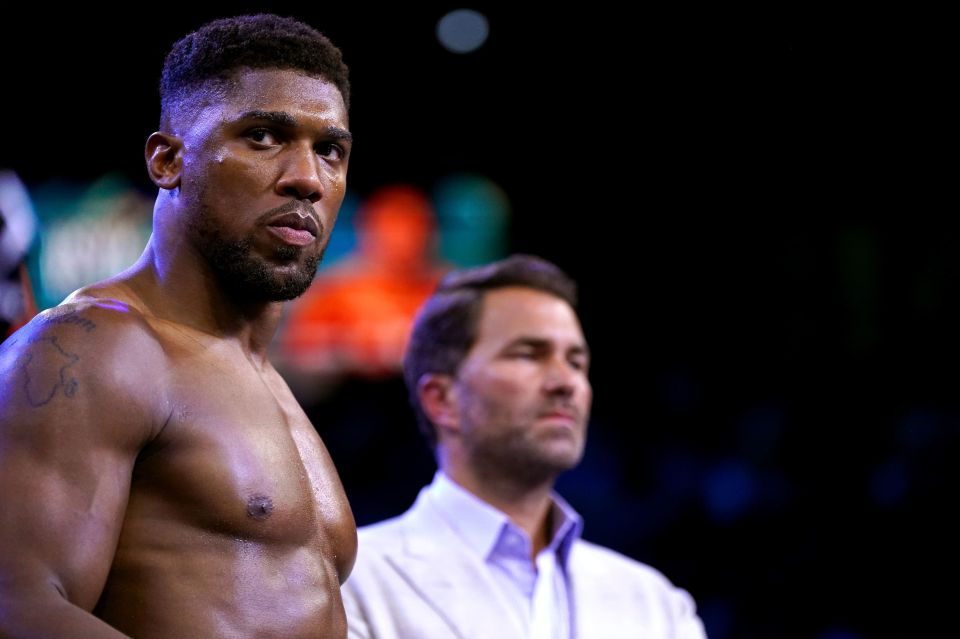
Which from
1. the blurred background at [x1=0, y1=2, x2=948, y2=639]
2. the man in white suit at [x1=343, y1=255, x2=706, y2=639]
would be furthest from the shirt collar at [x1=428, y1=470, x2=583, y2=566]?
the blurred background at [x1=0, y1=2, x2=948, y2=639]

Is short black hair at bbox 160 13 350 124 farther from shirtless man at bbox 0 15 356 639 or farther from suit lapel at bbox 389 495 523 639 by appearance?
suit lapel at bbox 389 495 523 639

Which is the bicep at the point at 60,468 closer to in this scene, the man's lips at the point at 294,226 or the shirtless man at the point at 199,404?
the shirtless man at the point at 199,404

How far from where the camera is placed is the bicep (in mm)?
1040

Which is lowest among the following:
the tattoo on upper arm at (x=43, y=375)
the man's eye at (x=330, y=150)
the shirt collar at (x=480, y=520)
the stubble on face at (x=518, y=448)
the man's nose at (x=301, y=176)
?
the shirt collar at (x=480, y=520)

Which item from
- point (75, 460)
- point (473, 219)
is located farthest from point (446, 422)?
point (473, 219)

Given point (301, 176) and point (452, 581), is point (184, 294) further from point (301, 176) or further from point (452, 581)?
point (452, 581)

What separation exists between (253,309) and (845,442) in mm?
3604

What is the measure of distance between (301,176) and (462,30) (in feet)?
11.7

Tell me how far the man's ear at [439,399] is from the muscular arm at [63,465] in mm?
1258

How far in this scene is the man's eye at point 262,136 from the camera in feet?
4.31

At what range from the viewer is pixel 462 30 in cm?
471

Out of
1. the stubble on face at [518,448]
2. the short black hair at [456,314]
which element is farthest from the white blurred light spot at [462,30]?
the stubble on face at [518,448]

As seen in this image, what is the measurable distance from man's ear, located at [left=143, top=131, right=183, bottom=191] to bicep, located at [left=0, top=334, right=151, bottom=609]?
28cm

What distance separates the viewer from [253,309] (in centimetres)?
140
